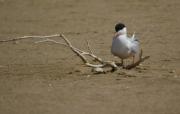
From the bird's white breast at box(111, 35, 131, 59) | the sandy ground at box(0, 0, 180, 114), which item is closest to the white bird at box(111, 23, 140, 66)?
→ the bird's white breast at box(111, 35, 131, 59)

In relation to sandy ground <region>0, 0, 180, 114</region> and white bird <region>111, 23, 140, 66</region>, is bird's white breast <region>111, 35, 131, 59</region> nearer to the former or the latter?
white bird <region>111, 23, 140, 66</region>

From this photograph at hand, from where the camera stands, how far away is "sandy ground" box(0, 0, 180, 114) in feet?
25.2

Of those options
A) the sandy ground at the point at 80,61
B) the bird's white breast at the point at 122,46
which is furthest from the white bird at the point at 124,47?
the sandy ground at the point at 80,61

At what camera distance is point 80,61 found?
409 inches

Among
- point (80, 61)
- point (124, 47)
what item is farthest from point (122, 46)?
point (80, 61)

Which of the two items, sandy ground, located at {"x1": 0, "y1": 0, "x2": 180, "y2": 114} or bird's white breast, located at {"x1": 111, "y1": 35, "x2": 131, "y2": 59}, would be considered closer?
sandy ground, located at {"x1": 0, "y1": 0, "x2": 180, "y2": 114}

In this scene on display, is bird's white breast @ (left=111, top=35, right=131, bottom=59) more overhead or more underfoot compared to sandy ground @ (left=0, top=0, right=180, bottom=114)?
more overhead

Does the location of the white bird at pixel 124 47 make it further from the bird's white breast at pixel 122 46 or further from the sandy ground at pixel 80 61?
the sandy ground at pixel 80 61

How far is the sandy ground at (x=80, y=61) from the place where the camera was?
768 centimetres

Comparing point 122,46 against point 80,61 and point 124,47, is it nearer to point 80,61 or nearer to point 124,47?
point 124,47

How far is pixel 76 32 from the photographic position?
43.2 ft

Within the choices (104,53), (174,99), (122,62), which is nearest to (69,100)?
(174,99)

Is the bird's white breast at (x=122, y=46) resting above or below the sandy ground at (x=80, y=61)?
above

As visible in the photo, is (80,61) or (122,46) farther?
(80,61)
